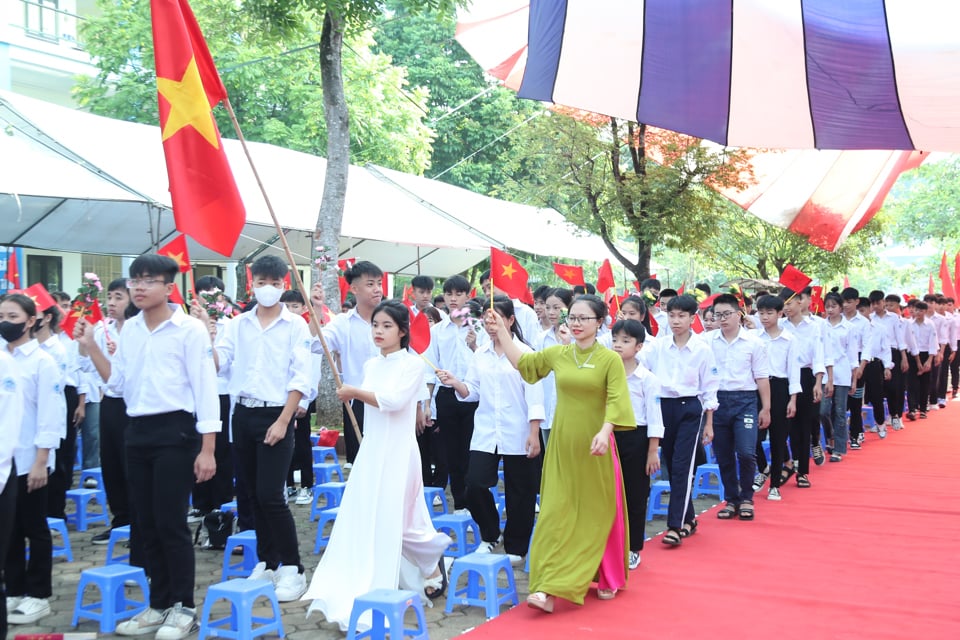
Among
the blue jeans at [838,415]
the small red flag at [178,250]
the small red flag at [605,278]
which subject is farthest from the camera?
the small red flag at [605,278]

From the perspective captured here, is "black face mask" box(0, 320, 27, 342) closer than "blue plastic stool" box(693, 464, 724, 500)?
Yes

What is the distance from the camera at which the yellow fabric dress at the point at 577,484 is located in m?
4.62

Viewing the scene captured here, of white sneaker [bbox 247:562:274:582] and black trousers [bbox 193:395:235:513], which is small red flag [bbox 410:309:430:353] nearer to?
white sneaker [bbox 247:562:274:582]

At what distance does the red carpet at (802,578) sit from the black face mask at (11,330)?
8.51 feet

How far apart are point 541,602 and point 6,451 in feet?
8.21

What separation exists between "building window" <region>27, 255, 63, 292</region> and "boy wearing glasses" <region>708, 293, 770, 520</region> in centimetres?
1330

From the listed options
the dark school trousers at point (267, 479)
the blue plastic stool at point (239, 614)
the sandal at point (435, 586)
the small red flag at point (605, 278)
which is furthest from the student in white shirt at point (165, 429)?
the small red flag at point (605, 278)

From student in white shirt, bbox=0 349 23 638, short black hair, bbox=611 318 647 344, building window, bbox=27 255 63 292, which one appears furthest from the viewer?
building window, bbox=27 255 63 292

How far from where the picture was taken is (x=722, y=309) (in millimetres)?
7035

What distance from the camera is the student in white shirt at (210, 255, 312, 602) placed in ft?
15.3

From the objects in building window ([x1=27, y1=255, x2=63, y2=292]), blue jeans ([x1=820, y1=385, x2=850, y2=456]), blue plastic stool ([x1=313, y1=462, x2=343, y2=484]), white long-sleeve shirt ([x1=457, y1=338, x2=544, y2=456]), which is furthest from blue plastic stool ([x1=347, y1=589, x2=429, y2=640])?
building window ([x1=27, y1=255, x2=63, y2=292])

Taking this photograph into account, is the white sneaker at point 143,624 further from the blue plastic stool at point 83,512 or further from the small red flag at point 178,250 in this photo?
the small red flag at point 178,250

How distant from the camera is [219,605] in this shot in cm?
460

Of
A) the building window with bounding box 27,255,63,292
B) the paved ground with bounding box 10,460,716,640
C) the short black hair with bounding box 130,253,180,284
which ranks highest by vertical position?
the building window with bounding box 27,255,63,292
